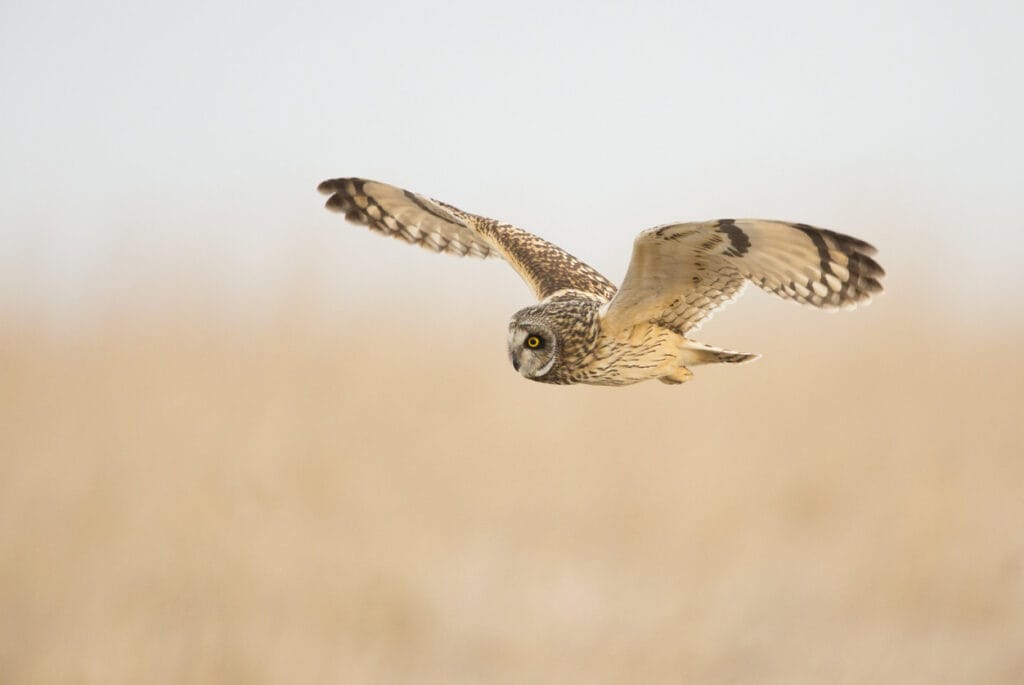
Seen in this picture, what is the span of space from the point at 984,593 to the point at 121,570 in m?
4.70

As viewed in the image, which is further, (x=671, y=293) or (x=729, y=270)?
(x=729, y=270)

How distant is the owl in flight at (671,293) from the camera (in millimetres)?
2133

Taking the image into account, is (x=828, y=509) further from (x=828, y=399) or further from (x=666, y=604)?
(x=666, y=604)

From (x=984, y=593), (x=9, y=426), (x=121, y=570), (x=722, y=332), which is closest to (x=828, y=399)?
(x=984, y=593)

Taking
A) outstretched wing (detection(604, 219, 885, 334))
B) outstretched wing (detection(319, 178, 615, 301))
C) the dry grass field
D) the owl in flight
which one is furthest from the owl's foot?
the dry grass field

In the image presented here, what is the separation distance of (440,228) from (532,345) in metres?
0.96

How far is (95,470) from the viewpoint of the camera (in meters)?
6.47

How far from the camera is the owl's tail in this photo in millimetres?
2148

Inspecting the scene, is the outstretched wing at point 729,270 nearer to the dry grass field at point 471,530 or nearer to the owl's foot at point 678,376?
the owl's foot at point 678,376

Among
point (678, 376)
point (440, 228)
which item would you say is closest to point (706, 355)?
point (678, 376)

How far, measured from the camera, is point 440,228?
2.99 metres

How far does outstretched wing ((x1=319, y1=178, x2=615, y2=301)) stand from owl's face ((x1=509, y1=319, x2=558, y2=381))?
662 mm

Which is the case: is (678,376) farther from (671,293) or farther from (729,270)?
(729,270)

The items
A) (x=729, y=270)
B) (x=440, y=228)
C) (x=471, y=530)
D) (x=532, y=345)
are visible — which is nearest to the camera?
(x=532, y=345)
